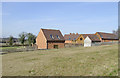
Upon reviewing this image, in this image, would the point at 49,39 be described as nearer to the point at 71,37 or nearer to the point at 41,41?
the point at 41,41

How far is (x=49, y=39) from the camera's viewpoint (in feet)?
137

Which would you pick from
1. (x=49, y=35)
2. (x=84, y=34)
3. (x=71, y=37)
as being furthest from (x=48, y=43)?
(x=71, y=37)

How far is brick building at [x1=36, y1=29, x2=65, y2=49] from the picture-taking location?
41438 millimetres

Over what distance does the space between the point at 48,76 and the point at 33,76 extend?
3.59 ft

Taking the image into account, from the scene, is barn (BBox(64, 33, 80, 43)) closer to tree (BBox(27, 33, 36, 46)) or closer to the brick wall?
tree (BBox(27, 33, 36, 46))

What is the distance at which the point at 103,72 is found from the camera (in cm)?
930

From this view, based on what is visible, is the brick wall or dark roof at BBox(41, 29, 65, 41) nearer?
the brick wall

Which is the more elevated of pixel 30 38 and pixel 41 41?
pixel 30 38

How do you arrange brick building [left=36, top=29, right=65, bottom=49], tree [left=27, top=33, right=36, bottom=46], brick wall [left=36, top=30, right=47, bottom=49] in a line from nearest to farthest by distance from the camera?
brick building [left=36, top=29, right=65, bottom=49]
brick wall [left=36, top=30, right=47, bottom=49]
tree [left=27, top=33, right=36, bottom=46]

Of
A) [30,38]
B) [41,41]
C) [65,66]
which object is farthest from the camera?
[30,38]

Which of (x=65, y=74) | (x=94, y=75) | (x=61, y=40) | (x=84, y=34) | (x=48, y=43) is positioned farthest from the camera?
(x=84, y=34)

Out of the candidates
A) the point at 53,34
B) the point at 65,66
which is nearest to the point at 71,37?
the point at 53,34

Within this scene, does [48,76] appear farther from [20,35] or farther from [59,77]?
[20,35]

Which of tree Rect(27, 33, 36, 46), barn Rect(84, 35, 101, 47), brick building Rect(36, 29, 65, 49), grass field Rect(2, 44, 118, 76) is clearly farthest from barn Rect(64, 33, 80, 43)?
grass field Rect(2, 44, 118, 76)
